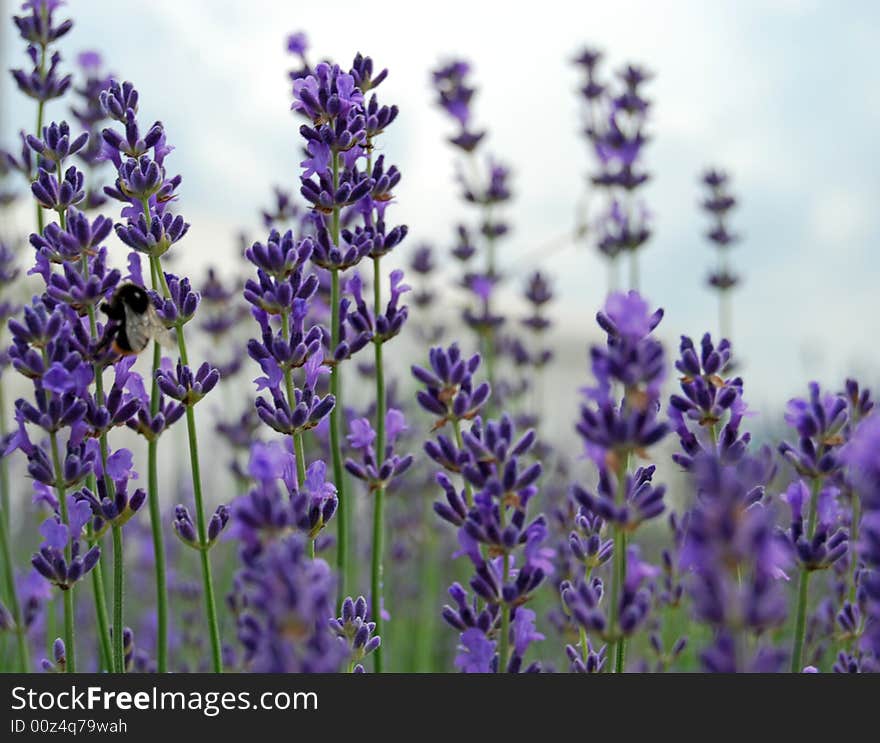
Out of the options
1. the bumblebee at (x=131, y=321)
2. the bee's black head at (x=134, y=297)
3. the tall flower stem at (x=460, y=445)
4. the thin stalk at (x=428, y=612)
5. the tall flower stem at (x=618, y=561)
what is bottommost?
the thin stalk at (x=428, y=612)

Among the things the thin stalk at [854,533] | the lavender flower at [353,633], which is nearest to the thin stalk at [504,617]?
the lavender flower at [353,633]

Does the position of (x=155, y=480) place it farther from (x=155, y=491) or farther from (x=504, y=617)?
(x=504, y=617)

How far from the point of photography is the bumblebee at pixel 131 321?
136cm

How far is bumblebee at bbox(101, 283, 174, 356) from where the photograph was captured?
136 cm

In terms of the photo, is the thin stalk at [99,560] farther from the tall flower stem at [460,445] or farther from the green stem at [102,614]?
the tall flower stem at [460,445]

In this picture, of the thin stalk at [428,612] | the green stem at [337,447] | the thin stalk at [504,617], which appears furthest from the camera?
the thin stalk at [428,612]

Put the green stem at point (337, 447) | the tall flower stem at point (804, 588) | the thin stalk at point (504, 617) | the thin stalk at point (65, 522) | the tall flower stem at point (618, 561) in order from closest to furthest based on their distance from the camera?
the tall flower stem at point (618, 561), the thin stalk at point (504, 617), the tall flower stem at point (804, 588), the thin stalk at point (65, 522), the green stem at point (337, 447)

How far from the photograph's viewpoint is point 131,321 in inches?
54.8

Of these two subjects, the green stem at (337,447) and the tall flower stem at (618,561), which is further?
the green stem at (337,447)

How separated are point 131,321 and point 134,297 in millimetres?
44

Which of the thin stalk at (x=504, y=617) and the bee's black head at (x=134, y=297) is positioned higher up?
the bee's black head at (x=134, y=297)

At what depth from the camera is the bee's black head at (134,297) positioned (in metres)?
1.41

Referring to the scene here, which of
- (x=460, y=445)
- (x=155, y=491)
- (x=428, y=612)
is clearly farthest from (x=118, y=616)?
(x=428, y=612)

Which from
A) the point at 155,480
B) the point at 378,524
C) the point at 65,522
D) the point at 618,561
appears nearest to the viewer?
the point at 618,561
